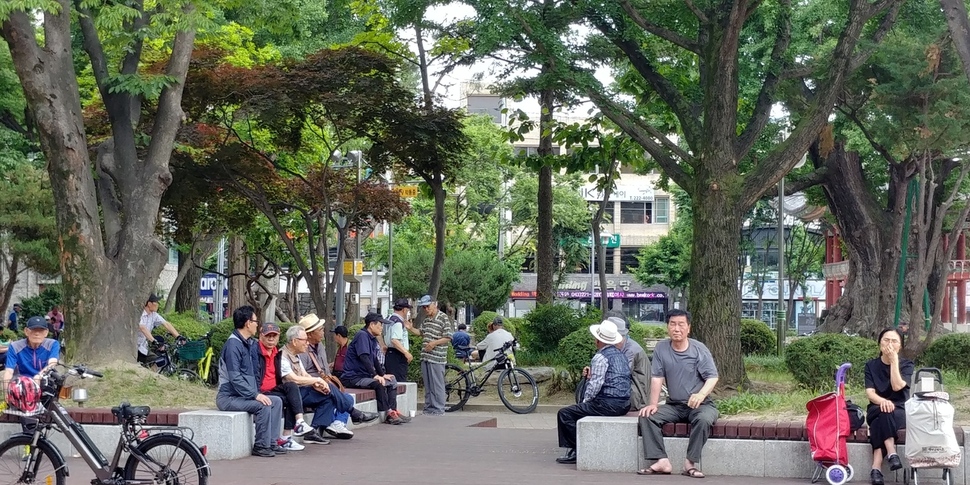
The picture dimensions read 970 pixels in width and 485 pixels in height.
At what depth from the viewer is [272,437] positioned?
11.6m

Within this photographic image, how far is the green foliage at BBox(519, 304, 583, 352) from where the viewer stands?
79.0ft

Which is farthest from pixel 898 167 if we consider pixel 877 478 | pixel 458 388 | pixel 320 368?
pixel 877 478

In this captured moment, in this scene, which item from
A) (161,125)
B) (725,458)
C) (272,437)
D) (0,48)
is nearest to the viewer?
(725,458)

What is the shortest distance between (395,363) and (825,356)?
6.08 meters

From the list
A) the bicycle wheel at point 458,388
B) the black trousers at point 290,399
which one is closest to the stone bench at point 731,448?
the black trousers at point 290,399

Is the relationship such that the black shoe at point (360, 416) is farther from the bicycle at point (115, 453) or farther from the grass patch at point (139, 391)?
the bicycle at point (115, 453)

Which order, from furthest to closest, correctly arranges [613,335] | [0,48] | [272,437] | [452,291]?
[452,291]
[0,48]
[272,437]
[613,335]

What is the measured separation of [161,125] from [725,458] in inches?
349

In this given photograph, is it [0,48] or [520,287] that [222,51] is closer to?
[0,48]

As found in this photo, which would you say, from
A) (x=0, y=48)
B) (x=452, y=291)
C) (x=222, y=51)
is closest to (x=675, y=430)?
(x=222, y=51)

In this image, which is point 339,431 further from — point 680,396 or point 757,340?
point 757,340

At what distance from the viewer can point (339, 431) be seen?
1309cm

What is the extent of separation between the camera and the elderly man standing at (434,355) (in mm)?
17594

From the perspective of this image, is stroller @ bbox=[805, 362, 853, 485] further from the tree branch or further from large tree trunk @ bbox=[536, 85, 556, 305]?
large tree trunk @ bbox=[536, 85, 556, 305]
